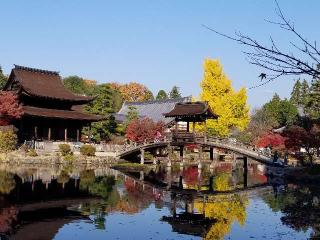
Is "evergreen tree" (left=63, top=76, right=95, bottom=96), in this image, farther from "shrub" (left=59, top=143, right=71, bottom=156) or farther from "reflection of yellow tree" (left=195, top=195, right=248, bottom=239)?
"reflection of yellow tree" (left=195, top=195, right=248, bottom=239)

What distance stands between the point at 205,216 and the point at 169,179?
16.6 meters

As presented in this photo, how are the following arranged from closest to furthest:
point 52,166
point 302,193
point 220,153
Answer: point 302,193, point 52,166, point 220,153

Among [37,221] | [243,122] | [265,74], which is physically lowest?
[37,221]

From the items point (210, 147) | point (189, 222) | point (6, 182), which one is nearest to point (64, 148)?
point (210, 147)

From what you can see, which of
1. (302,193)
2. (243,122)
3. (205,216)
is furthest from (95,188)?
(243,122)

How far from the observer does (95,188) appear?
95.5 feet

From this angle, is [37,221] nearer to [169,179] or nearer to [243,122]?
[169,179]

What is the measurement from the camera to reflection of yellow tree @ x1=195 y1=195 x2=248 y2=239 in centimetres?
1743

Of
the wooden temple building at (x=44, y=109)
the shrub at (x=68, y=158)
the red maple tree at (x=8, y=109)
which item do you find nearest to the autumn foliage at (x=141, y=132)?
the wooden temple building at (x=44, y=109)

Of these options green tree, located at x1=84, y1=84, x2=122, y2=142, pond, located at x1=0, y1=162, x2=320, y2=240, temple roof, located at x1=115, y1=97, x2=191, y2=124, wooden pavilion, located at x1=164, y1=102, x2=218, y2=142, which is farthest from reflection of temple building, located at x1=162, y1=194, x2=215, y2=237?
temple roof, located at x1=115, y1=97, x2=191, y2=124

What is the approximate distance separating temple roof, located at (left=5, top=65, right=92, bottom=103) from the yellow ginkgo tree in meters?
15.6

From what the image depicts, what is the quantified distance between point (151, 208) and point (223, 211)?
3.69 m

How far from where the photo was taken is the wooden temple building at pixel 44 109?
161ft

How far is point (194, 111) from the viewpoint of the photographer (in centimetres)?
4488
